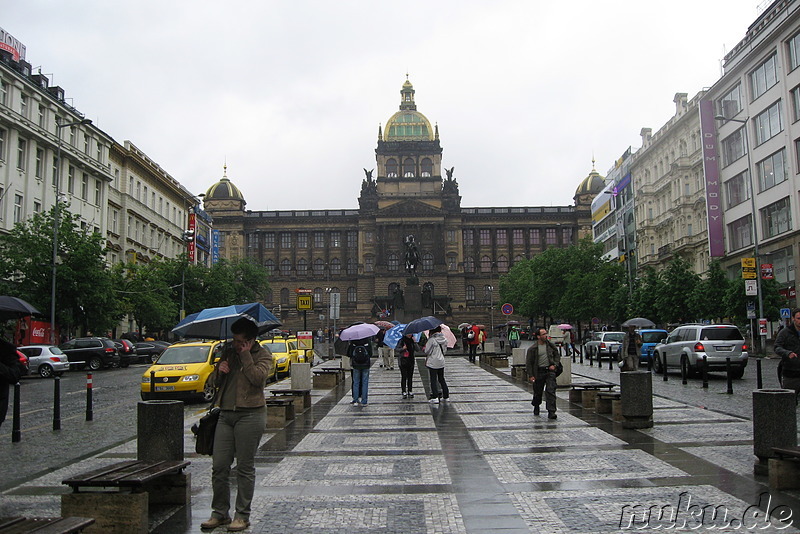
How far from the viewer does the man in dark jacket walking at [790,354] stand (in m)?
11.6

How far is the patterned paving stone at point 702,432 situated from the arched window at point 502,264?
113 metres

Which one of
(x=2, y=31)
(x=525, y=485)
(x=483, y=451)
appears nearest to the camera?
(x=525, y=485)

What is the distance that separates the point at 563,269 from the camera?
75.8 meters

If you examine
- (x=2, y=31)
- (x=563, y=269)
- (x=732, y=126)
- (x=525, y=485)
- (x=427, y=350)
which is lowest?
(x=525, y=485)

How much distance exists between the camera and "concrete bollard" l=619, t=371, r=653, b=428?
42.3 feet

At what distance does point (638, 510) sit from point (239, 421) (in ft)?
12.8

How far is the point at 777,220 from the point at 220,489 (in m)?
46.7

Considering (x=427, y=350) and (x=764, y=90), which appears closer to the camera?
(x=427, y=350)

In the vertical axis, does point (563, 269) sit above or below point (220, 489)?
above

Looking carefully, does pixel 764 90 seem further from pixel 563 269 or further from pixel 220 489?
pixel 220 489

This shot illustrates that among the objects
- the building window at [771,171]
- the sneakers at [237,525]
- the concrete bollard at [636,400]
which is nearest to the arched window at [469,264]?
the building window at [771,171]

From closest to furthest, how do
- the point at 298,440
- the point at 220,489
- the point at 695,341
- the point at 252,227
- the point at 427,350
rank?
the point at 220,489 < the point at 298,440 < the point at 427,350 < the point at 695,341 < the point at 252,227

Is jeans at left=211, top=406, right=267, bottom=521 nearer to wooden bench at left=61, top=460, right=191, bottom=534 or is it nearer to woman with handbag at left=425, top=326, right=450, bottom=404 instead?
wooden bench at left=61, top=460, right=191, bottom=534

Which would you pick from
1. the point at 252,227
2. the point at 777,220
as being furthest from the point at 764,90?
the point at 252,227
